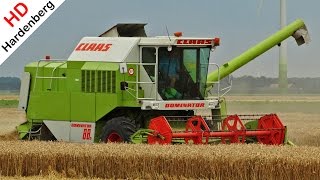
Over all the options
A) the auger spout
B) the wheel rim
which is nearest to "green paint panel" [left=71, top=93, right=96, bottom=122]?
the wheel rim

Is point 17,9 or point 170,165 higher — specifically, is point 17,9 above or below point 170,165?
above

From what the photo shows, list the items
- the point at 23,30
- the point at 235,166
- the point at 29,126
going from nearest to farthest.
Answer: the point at 235,166 → the point at 23,30 → the point at 29,126

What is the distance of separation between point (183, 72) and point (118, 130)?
2.33m

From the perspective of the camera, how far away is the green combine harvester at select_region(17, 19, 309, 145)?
22000mm

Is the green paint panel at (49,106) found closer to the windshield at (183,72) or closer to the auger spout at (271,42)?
the windshield at (183,72)

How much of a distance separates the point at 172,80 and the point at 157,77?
458 millimetres

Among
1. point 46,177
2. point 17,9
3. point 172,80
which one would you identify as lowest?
point 46,177

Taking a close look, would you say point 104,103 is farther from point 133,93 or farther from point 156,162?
point 156,162

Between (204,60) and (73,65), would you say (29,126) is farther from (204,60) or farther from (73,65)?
(204,60)

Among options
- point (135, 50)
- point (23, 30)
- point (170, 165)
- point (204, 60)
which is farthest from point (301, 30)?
point (170, 165)

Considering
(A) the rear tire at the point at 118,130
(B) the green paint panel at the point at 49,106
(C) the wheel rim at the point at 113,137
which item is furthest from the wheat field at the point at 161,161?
(B) the green paint panel at the point at 49,106

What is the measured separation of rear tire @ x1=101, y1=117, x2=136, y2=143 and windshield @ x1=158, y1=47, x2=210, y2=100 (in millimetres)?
1251

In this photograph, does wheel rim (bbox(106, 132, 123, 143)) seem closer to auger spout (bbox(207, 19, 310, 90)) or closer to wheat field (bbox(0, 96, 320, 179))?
wheat field (bbox(0, 96, 320, 179))

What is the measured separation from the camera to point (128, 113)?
22828mm
